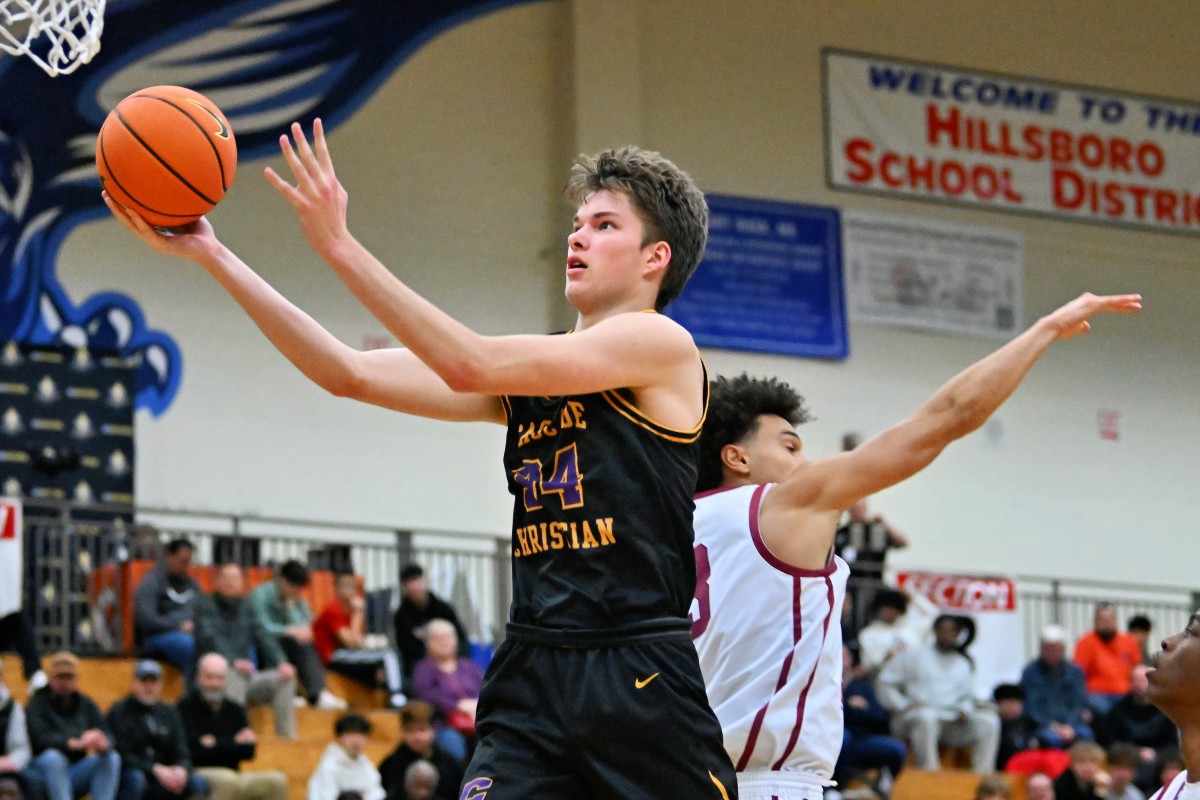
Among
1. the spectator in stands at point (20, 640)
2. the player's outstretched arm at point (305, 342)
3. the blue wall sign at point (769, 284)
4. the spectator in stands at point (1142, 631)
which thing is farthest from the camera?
the blue wall sign at point (769, 284)

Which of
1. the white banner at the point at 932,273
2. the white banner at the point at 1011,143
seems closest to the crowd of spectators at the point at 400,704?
the white banner at the point at 932,273

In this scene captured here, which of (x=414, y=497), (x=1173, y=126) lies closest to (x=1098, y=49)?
(x=1173, y=126)

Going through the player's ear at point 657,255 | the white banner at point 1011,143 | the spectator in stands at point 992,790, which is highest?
the white banner at point 1011,143

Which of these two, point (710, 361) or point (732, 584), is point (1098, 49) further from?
point (732, 584)

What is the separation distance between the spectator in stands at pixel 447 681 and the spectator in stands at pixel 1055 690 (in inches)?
205

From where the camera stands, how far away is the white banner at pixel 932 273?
797 inches

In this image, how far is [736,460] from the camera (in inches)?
219

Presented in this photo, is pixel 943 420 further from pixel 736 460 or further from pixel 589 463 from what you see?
pixel 589 463

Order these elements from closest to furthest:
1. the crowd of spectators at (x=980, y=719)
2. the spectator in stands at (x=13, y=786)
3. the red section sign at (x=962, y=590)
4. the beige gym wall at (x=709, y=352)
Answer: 1. the spectator in stands at (x=13, y=786)
2. the crowd of spectators at (x=980, y=719)
3. the red section sign at (x=962, y=590)
4. the beige gym wall at (x=709, y=352)

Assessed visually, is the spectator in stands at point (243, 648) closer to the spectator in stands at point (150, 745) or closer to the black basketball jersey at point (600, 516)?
the spectator in stands at point (150, 745)

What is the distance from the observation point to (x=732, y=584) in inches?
207

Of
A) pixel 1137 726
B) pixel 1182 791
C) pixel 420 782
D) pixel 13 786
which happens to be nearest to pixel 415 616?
pixel 420 782

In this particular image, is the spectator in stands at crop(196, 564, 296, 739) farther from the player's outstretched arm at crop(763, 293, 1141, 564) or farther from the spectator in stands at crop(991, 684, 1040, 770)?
the player's outstretched arm at crop(763, 293, 1141, 564)

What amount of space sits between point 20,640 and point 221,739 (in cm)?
164
